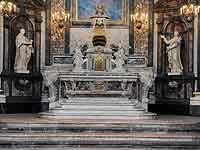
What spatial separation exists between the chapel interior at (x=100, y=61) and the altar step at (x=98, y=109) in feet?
0.10

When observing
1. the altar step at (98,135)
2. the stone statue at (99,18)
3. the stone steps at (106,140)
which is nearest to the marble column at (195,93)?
the stone statue at (99,18)

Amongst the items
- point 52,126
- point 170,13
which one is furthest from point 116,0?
point 52,126

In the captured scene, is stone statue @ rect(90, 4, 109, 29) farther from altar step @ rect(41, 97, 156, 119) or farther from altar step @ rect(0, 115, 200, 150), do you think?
altar step @ rect(0, 115, 200, 150)

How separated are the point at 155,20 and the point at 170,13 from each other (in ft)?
2.24

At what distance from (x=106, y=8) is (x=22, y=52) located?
11.8 feet

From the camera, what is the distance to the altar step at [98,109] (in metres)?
15.1

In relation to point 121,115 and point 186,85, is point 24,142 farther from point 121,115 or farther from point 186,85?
point 186,85

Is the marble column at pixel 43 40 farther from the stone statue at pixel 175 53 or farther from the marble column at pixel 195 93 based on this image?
the marble column at pixel 195 93

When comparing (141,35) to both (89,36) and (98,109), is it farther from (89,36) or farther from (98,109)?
(98,109)

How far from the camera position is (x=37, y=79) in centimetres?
1862

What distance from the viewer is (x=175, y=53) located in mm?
18062

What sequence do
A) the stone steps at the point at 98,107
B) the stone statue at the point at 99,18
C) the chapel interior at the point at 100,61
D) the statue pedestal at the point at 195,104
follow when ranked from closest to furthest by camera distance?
the stone steps at the point at 98,107, the chapel interior at the point at 100,61, the stone statue at the point at 99,18, the statue pedestal at the point at 195,104

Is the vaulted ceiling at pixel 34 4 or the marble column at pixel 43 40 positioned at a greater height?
the vaulted ceiling at pixel 34 4

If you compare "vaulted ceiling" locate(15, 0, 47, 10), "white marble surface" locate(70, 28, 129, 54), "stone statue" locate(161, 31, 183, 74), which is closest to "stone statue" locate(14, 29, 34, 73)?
"vaulted ceiling" locate(15, 0, 47, 10)
